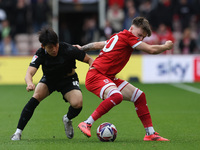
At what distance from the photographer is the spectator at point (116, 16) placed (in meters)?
20.1

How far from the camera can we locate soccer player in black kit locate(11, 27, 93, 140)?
23.4ft

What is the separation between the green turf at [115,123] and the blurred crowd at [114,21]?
446 cm

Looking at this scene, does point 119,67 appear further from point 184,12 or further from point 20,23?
point 20,23

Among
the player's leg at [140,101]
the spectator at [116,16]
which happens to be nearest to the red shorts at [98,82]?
the player's leg at [140,101]

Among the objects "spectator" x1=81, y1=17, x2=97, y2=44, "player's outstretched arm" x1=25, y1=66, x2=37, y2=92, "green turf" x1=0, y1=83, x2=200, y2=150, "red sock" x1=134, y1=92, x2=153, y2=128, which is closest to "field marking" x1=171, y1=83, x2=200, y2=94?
"green turf" x1=0, y1=83, x2=200, y2=150

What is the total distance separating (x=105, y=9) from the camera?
2169 centimetres

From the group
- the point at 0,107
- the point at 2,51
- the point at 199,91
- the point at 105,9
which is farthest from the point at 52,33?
the point at 105,9

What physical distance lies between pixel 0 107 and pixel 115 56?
5.71m

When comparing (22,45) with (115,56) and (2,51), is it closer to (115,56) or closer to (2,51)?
(2,51)

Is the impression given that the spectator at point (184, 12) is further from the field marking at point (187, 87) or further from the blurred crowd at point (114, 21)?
the field marking at point (187, 87)

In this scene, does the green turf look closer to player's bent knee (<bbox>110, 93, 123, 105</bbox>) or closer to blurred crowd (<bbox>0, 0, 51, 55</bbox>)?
player's bent knee (<bbox>110, 93, 123, 105</bbox>)

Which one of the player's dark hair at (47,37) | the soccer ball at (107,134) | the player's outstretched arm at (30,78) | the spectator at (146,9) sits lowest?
the soccer ball at (107,134)

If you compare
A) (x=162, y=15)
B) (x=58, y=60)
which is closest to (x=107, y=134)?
(x=58, y=60)

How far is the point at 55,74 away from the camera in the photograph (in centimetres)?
739
